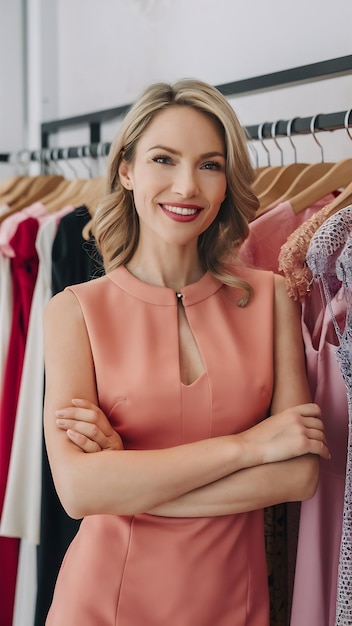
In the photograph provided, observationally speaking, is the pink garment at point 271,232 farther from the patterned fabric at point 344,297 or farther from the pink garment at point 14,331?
the pink garment at point 14,331

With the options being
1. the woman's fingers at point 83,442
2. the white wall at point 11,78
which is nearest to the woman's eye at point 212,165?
the woman's fingers at point 83,442

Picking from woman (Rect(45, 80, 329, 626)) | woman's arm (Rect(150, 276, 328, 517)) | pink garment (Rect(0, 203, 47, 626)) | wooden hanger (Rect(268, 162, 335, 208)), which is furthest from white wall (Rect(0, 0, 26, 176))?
woman's arm (Rect(150, 276, 328, 517))

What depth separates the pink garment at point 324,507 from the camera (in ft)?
4.84

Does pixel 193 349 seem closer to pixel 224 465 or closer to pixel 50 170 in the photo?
pixel 224 465

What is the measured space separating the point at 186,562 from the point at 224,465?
0.20 metres

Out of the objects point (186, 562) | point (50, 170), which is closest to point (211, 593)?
point (186, 562)

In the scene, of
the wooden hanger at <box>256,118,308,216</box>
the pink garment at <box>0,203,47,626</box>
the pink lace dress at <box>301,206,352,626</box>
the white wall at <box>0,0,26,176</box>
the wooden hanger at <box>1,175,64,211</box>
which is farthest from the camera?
the white wall at <box>0,0,26,176</box>

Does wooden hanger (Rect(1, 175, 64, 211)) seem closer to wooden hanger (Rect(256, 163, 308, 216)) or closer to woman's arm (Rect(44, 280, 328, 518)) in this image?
wooden hanger (Rect(256, 163, 308, 216))

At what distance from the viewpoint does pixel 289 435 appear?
1.35 metres

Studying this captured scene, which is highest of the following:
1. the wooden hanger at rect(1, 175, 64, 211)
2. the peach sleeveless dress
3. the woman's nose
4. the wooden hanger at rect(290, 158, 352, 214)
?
the wooden hanger at rect(1, 175, 64, 211)

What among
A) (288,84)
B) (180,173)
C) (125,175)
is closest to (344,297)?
(180,173)

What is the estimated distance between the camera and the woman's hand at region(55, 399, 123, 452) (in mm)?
1342

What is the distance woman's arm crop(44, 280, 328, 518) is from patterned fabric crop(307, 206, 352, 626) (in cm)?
10

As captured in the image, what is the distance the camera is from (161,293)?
58.5 inches
